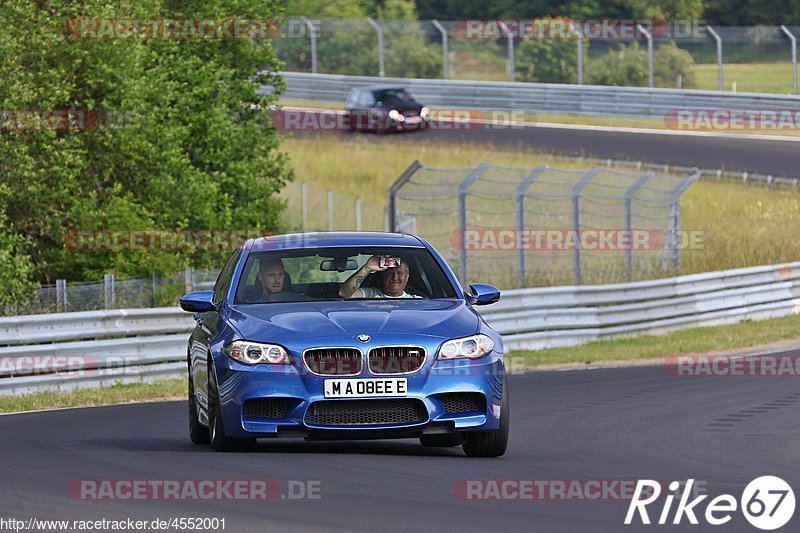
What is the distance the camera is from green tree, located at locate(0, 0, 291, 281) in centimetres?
2522

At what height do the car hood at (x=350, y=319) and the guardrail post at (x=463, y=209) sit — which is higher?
the car hood at (x=350, y=319)

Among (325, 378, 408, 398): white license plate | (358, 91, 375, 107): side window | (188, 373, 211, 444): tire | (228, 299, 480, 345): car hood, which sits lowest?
(358, 91, 375, 107): side window

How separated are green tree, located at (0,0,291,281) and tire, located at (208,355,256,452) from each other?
1451cm

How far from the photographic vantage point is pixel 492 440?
35.0 feet

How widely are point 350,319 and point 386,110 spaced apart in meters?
35.9

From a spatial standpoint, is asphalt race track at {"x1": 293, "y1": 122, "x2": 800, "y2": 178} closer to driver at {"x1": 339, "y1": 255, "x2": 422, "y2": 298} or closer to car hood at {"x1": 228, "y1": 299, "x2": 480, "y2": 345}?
driver at {"x1": 339, "y1": 255, "x2": 422, "y2": 298}

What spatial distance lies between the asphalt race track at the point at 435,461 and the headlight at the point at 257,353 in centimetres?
58

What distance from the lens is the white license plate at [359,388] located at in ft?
33.5

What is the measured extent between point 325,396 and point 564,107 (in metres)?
37.4

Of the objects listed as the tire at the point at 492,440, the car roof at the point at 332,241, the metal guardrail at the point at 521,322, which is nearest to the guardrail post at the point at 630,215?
the metal guardrail at the point at 521,322

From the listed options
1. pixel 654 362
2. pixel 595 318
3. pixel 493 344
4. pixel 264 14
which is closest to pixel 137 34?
pixel 264 14

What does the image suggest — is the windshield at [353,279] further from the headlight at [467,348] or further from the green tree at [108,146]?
the green tree at [108,146]

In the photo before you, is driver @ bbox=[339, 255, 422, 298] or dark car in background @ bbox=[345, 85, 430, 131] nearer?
driver @ bbox=[339, 255, 422, 298]

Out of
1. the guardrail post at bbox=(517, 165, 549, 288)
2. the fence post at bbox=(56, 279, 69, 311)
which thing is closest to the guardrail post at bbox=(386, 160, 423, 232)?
the guardrail post at bbox=(517, 165, 549, 288)
